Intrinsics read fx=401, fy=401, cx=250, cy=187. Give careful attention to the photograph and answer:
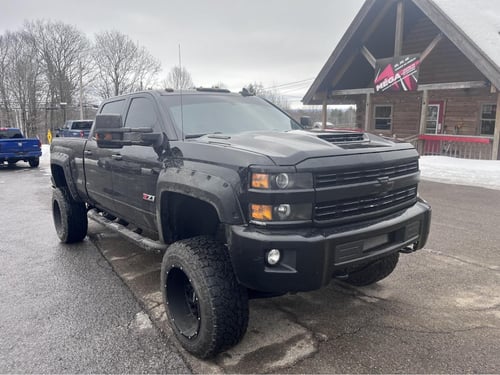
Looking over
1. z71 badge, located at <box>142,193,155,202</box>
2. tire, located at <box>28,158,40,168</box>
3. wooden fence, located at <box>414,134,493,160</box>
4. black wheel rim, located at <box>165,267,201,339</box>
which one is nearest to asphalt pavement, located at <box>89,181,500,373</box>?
black wheel rim, located at <box>165,267,201,339</box>

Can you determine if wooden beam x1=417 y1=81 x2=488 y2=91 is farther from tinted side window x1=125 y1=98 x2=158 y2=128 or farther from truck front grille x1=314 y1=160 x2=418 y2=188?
tinted side window x1=125 y1=98 x2=158 y2=128

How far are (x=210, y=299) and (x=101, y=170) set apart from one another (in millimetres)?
2544

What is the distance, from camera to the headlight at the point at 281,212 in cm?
250

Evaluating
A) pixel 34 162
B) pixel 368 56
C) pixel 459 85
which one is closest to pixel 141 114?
pixel 459 85

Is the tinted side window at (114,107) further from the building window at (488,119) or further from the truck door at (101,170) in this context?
the building window at (488,119)

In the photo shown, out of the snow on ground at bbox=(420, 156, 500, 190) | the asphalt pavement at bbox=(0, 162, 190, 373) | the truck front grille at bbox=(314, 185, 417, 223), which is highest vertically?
the truck front grille at bbox=(314, 185, 417, 223)

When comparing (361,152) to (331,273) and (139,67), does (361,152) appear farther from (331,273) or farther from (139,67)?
(139,67)

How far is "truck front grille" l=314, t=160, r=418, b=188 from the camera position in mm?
2600

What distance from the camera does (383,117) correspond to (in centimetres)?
1983

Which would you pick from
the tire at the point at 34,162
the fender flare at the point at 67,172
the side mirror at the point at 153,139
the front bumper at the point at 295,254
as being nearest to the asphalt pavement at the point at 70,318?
the fender flare at the point at 67,172

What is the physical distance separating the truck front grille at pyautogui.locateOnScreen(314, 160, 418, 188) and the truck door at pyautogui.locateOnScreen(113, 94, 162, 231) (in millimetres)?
1482

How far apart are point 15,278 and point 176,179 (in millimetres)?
2697

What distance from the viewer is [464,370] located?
2.65 m

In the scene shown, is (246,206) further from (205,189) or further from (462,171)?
(462,171)
